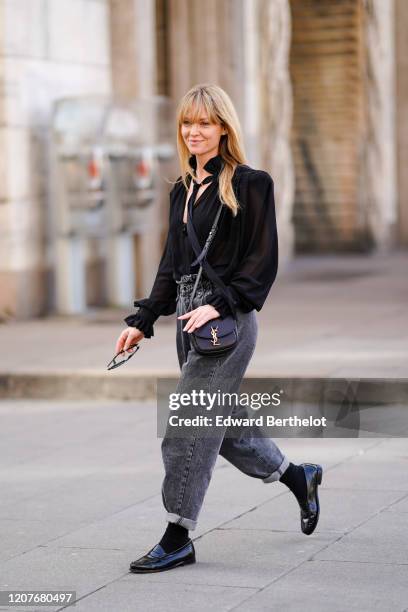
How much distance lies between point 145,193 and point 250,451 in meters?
9.12

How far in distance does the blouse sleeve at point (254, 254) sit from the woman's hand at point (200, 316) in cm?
3

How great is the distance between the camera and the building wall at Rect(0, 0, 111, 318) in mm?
13117

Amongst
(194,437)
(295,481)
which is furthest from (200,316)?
(295,481)

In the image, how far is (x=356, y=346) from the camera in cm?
1052

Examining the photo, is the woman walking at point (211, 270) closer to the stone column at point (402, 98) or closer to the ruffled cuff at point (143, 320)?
the ruffled cuff at point (143, 320)

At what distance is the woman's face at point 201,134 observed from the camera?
5.14 metres

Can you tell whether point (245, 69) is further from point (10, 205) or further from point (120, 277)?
point (10, 205)

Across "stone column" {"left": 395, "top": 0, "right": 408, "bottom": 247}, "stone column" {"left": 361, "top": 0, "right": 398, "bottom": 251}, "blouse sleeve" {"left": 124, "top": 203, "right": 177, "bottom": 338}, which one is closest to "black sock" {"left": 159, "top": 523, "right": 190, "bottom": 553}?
"blouse sleeve" {"left": 124, "top": 203, "right": 177, "bottom": 338}

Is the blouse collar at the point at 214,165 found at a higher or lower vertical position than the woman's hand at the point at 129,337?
higher

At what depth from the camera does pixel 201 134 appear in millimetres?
5145

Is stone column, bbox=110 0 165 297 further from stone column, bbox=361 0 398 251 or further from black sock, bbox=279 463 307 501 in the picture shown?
black sock, bbox=279 463 307 501

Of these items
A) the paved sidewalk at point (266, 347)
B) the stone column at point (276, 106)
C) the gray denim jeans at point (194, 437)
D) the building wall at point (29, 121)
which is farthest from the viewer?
the stone column at point (276, 106)

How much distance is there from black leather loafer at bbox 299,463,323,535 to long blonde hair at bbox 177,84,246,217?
1.12m

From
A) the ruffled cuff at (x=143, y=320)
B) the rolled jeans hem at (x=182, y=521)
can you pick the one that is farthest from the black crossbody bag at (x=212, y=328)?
the rolled jeans hem at (x=182, y=521)
